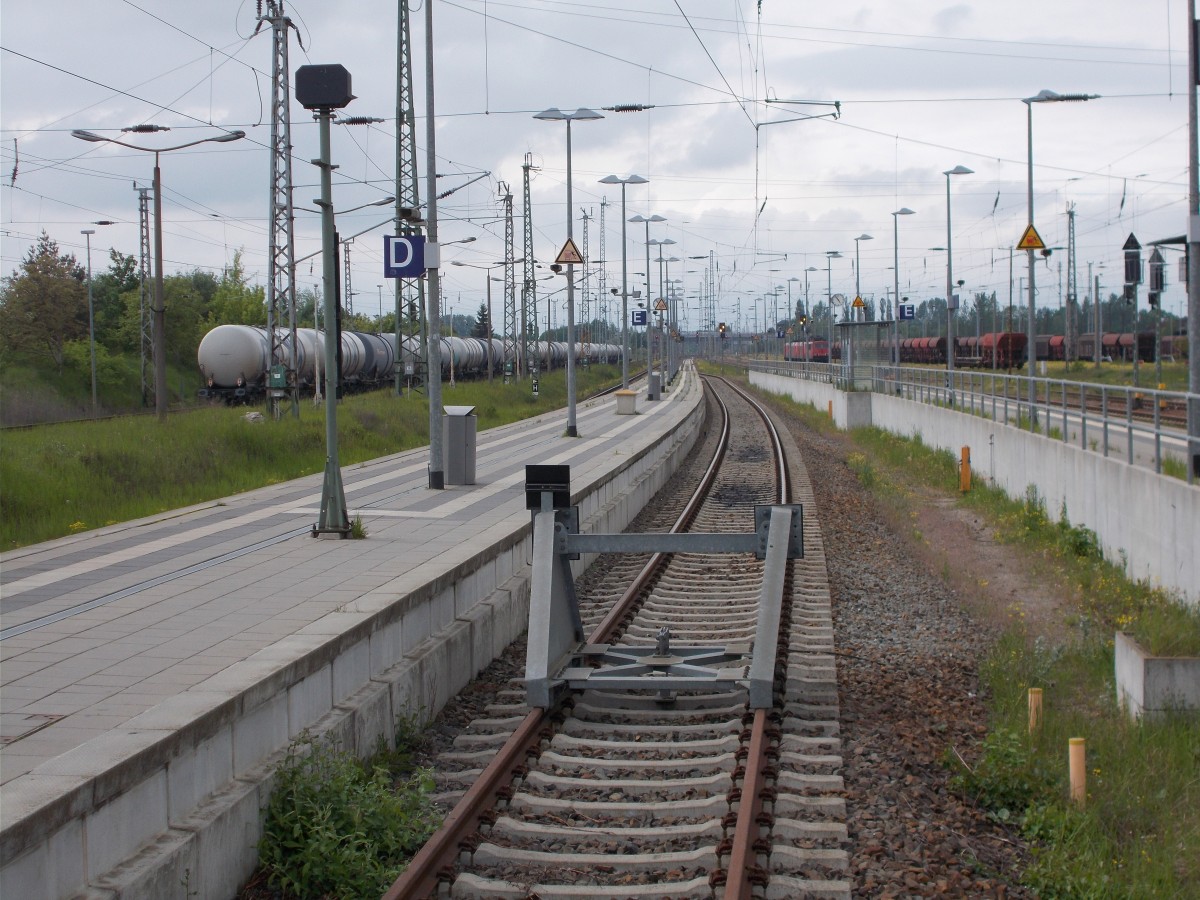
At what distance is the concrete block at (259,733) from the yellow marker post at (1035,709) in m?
4.70

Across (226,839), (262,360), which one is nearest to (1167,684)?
(226,839)

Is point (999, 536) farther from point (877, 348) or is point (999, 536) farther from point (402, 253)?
point (877, 348)

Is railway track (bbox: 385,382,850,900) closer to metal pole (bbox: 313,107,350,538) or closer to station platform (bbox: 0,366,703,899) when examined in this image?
station platform (bbox: 0,366,703,899)

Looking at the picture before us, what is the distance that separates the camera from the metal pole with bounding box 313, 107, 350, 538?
11.9m

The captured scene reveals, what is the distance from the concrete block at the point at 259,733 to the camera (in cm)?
597

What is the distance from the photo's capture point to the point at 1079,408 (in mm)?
18094

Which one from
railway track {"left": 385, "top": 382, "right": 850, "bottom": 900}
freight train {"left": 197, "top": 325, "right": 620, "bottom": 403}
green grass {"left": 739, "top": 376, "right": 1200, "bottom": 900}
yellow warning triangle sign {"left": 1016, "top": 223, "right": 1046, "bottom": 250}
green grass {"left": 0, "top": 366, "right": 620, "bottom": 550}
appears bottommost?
green grass {"left": 739, "top": 376, "right": 1200, "bottom": 900}

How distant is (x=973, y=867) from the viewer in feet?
19.4

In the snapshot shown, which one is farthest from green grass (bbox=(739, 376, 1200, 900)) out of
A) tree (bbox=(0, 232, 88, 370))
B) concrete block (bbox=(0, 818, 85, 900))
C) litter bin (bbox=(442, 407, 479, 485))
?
tree (bbox=(0, 232, 88, 370))

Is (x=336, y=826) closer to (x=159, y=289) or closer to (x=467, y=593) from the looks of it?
(x=467, y=593)

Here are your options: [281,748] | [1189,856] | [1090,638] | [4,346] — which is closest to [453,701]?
[281,748]

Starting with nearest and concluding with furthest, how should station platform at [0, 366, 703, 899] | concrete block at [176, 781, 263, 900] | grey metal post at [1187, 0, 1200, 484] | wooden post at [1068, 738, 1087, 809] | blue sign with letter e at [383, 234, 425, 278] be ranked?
station platform at [0, 366, 703, 899] < concrete block at [176, 781, 263, 900] < wooden post at [1068, 738, 1087, 809] < grey metal post at [1187, 0, 1200, 484] < blue sign with letter e at [383, 234, 425, 278]

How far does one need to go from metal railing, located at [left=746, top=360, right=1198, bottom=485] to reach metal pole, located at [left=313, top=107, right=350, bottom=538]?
27.3ft

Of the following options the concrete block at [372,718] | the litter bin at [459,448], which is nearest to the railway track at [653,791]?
the concrete block at [372,718]
